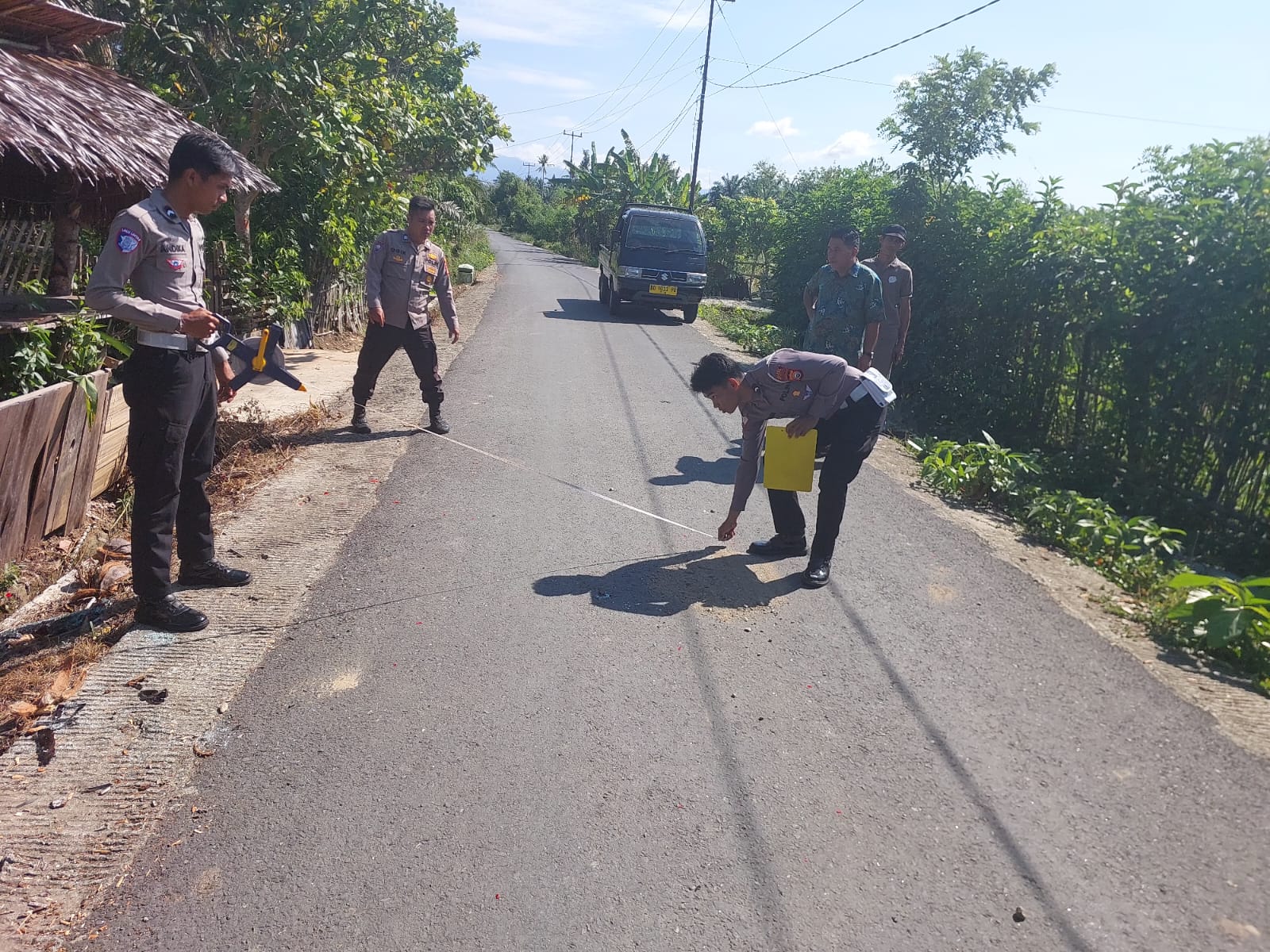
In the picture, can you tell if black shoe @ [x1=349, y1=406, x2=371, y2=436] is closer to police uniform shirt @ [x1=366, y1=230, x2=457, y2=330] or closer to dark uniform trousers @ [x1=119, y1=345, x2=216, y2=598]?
police uniform shirt @ [x1=366, y1=230, x2=457, y2=330]

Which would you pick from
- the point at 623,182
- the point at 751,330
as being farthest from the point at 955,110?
the point at 623,182

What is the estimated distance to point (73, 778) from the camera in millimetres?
3043

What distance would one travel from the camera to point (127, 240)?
3703 mm

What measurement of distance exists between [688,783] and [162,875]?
170cm

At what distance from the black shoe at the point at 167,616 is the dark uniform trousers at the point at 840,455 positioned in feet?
10.7

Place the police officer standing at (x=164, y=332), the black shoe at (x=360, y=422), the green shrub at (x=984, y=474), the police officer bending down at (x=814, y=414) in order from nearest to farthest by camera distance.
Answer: the police officer standing at (x=164, y=332), the police officer bending down at (x=814, y=414), the green shrub at (x=984, y=474), the black shoe at (x=360, y=422)

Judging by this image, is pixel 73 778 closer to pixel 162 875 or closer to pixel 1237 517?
pixel 162 875

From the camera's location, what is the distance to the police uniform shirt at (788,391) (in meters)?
4.88

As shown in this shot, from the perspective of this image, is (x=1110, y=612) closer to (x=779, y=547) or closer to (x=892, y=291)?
(x=779, y=547)

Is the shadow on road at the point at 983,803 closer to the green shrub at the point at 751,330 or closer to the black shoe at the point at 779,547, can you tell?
the black shoe at the point at 779,547

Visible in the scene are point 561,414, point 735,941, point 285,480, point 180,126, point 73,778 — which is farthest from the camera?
point 561,414

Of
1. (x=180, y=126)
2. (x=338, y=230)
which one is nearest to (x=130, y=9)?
(x=180, y=126)

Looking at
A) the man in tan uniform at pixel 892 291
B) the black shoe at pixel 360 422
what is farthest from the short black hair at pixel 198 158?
the man in tan uniform at pixel 892 291

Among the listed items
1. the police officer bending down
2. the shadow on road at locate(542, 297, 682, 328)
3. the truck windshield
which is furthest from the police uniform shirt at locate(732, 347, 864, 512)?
the truck windshield
